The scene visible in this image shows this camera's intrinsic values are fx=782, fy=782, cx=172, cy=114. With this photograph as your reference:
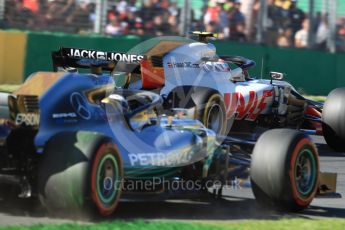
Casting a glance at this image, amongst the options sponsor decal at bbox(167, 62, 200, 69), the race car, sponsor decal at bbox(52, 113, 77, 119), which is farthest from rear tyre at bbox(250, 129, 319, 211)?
sponsor decal at bbox(167, 62, 200, 69)

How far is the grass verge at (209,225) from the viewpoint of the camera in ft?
18.8

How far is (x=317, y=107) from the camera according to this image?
12172 mm

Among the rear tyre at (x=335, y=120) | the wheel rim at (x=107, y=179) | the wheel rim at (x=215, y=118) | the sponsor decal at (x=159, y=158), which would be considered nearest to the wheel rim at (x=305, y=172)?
the sponsor decal at (x=159, y=158)

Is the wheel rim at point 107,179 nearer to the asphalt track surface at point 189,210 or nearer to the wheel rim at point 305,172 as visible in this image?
the asphalt track surface at point 189,210

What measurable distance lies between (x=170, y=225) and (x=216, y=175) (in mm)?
1397

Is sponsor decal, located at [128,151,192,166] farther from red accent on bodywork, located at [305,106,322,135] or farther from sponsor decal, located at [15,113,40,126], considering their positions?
red accent on bodywork, located at [305,106,322,135]

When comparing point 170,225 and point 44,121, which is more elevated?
point 44,121

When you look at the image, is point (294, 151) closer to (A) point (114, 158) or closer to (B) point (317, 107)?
(A) point (114, 158)

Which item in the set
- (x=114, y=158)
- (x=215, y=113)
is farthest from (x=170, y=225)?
(x=215, y=113)

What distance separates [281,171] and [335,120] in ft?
13.6

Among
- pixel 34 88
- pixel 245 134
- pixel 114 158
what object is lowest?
pixel 245 134

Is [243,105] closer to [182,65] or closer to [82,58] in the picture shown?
[182,65]

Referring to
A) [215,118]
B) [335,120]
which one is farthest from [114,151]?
[335,120]

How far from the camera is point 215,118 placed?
9359mm
